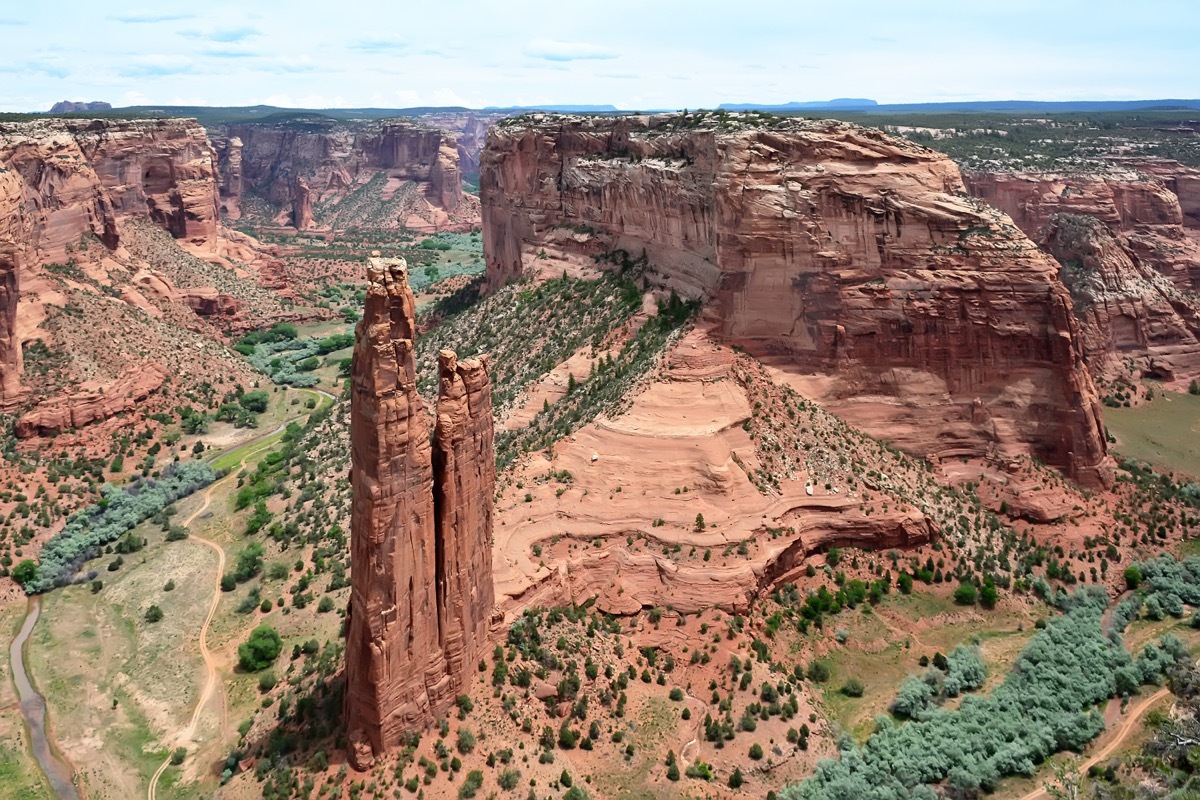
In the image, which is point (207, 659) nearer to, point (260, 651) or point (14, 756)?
point (260, 651)

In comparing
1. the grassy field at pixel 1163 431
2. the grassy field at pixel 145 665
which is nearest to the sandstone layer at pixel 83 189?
the grassy field at pixel 145 665

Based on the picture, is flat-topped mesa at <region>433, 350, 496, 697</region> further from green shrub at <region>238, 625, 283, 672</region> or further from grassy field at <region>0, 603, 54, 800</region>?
grassy field at <region>0, 603, 54, 800</region>

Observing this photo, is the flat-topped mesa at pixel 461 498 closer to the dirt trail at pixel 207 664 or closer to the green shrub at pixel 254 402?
the dirt trail at pixel 207 664

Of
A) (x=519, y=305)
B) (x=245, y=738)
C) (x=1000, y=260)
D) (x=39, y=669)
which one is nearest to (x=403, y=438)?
(x=245, y=738)

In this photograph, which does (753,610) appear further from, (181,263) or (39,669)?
(181,263)

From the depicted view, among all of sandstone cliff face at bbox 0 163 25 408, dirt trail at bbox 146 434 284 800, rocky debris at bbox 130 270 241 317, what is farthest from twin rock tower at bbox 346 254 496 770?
rocky debris at bbox 130 270 241 317

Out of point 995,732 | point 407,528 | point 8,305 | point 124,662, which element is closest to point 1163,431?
point 995,732
